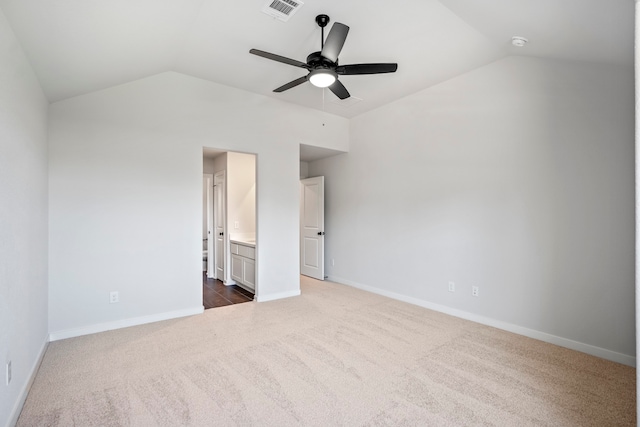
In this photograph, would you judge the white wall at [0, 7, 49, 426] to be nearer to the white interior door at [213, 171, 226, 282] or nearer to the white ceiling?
the white ceiling

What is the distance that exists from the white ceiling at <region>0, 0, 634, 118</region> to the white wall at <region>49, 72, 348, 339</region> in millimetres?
287

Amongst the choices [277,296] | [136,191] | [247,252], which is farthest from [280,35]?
[277,296]

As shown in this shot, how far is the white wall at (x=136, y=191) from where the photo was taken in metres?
Result: 3.22

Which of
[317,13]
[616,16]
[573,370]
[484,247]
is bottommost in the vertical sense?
[573,370]

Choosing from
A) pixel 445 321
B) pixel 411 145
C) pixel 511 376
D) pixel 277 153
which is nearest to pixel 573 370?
pixel 511 376

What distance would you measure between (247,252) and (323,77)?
3.19 meters

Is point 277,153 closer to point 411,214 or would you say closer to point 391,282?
point 411,214

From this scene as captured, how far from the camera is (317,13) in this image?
2643 millimetres

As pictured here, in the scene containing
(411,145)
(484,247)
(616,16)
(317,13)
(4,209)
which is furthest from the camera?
(411,145)

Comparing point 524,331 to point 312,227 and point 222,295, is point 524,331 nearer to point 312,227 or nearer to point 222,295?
point 312,227

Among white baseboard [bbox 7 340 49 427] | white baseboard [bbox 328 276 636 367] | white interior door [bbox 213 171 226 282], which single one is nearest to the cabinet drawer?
white interior door [bbox 213 171 226 282]

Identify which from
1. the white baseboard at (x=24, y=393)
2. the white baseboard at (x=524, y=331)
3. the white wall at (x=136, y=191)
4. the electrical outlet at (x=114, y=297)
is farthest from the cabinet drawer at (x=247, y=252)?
the white baseboard at (x=24, y=393)

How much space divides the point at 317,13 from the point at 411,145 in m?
2.35

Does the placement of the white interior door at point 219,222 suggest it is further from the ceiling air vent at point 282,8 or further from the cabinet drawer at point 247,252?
the ceiling air vent at point 282,8
